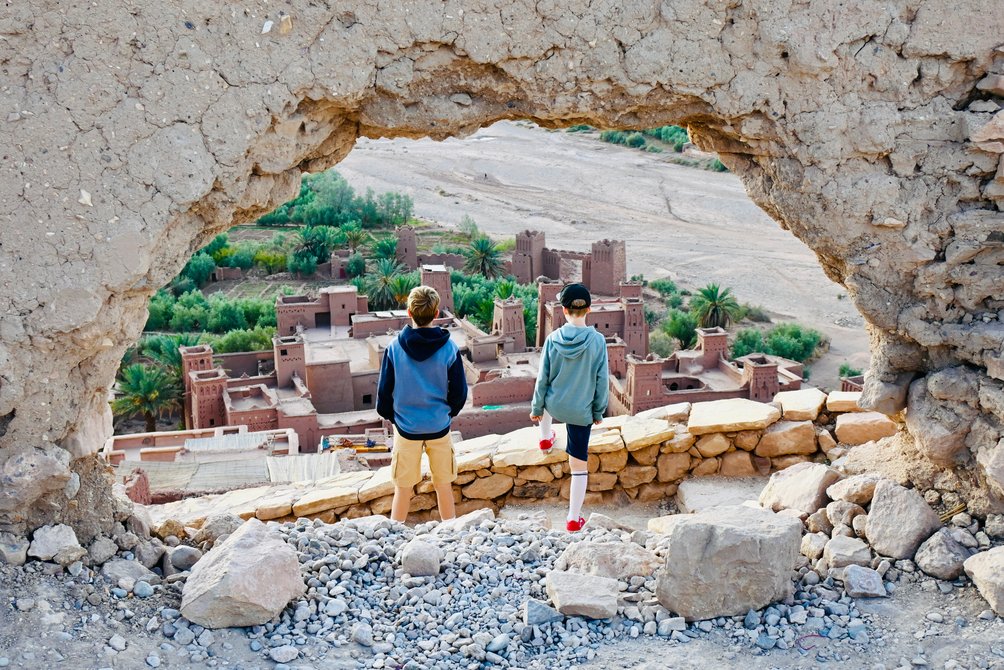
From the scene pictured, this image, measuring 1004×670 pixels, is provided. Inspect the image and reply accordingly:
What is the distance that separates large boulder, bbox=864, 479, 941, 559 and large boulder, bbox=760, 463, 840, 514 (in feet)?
1.37

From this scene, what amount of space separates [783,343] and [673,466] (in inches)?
958

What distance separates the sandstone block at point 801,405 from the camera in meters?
7.38

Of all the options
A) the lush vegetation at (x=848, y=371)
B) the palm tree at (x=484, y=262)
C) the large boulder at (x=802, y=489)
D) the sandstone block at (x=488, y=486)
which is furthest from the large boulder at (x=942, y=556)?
the palm tree at (x=484, y=262)

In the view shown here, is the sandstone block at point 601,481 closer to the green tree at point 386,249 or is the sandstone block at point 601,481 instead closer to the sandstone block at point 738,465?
the sandstone block at point 738,465

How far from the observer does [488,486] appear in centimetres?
740

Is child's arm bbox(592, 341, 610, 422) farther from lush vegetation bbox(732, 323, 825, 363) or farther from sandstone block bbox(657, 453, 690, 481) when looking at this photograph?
lush vegetation bbox(732, 323, 825, 363)

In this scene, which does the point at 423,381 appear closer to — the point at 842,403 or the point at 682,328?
the point at 842,403

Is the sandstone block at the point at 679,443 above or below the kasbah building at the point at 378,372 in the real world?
above

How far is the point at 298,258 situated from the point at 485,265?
7683 millimetres

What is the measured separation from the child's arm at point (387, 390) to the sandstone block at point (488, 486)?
6.58 feet

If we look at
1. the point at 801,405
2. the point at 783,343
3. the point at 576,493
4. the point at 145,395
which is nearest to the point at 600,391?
the point at 576,493

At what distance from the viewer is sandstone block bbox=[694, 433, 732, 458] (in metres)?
7.39

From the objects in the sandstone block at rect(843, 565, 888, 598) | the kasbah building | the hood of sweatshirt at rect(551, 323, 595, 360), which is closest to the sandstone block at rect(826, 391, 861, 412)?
the hood of sweatshirt at rect(551, 323, 595, 360)

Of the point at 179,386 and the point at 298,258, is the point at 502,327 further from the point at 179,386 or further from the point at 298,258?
the point at 298,258
